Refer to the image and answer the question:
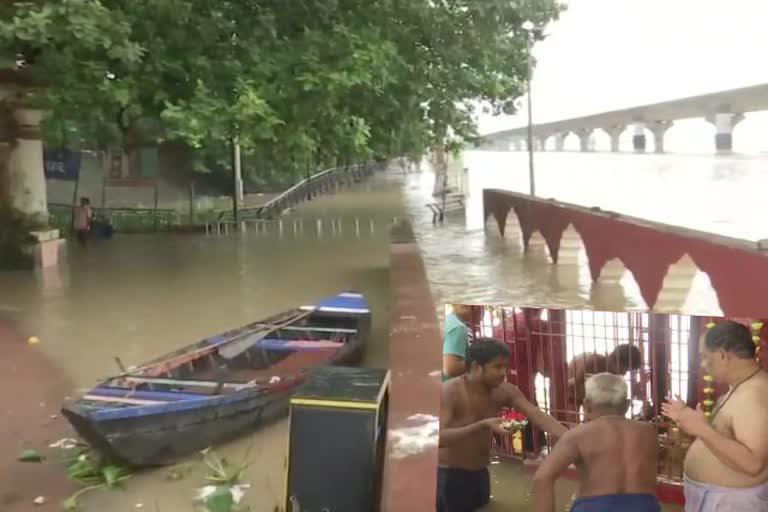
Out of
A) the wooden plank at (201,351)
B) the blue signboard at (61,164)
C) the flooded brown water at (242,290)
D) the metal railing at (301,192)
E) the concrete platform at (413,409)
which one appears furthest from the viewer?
the metal railing at (301,192)

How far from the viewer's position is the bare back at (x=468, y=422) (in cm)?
211

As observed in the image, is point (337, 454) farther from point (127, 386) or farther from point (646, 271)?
point (646, 271)

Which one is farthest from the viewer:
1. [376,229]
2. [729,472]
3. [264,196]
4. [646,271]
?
[264,196]

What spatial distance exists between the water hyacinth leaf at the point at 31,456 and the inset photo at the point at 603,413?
4.09m

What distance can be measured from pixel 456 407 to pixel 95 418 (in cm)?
327

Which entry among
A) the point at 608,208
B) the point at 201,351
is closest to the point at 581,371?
the point at 201,351

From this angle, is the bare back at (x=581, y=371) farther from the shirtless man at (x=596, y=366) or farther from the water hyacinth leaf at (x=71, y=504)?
the water hyacinth leaf at (x=71, y=504)

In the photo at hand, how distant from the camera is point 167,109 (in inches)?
322

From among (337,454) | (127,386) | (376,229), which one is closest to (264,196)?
(376,229)

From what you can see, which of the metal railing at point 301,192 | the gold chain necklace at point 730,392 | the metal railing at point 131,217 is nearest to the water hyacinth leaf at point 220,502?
the gold chain necklace at point 730,392

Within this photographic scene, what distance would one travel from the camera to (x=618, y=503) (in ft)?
6.48

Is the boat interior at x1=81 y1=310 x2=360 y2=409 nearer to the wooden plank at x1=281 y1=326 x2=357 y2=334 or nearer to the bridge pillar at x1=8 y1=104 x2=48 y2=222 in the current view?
the wooden plank at x1=281 y1=326 x2=357 y2=334

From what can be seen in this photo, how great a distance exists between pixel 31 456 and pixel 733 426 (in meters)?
4.76

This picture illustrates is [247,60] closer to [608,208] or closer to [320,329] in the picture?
[320,329]
